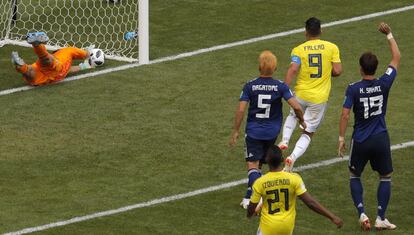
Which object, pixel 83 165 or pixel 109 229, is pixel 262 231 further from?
pixel 83 165

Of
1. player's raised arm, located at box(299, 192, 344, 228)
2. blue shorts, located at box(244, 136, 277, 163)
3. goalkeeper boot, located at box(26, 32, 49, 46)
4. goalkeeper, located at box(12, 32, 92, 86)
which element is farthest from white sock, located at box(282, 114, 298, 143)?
goalkeeper boot, located at box(26, 32, 49, 46)

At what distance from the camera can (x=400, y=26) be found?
22.5 m

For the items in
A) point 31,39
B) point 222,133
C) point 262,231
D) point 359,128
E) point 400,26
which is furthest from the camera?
point 400,26

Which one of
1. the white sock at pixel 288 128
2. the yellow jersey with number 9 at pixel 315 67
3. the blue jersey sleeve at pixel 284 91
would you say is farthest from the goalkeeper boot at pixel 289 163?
the blue jersey sleeve at pixel 284 91

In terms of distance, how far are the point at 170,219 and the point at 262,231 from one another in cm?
247

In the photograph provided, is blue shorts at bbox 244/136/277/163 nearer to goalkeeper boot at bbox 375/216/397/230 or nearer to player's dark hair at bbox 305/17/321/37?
goalkeeper boot at bbox 375/216/397/230

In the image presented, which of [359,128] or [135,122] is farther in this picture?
[135,122]

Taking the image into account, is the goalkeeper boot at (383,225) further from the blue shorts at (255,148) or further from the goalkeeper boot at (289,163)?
the goalkeeper boot at (289,163)

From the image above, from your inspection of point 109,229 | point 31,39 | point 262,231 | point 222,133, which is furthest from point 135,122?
point 262,231

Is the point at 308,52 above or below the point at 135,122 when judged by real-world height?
above

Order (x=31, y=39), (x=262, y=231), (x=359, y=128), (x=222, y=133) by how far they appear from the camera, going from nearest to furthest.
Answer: (x=262, y=231) → (x=359, y=128) → (x=222, y=133) → (x=31, y=39)

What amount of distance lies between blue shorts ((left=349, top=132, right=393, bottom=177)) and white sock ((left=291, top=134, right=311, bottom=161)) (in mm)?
1763

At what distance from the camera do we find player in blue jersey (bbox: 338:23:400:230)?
14453mm

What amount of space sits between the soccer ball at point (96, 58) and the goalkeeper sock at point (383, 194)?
7683 millimetres
